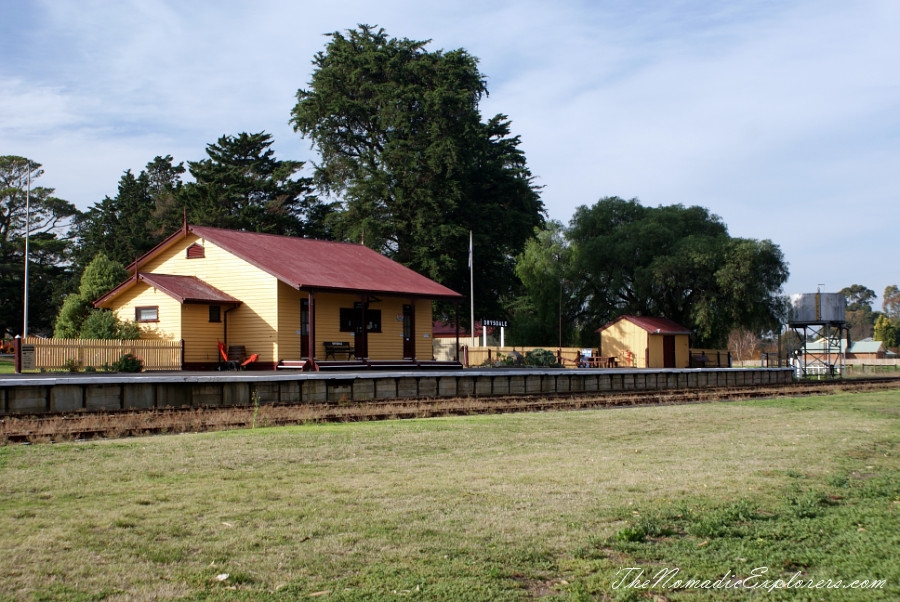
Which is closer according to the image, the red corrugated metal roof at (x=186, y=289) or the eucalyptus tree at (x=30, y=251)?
the red corrugated metal roof at (x=186, y=289)

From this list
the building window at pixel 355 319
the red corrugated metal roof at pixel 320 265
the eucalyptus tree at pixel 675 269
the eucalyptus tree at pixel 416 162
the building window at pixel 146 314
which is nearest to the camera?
the building window at pixel 146 314

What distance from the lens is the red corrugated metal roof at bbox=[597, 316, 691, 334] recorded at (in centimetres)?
4316

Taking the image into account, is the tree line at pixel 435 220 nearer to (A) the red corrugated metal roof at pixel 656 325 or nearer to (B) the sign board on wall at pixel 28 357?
(A) the red corrugated metal roof at pixel 656 325

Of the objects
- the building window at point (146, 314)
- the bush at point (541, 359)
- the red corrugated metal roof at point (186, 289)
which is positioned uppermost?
the red corrugated metal roof at point (186, 289)

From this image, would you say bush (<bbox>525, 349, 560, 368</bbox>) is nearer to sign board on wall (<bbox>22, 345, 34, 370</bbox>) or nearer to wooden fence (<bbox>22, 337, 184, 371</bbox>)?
wooden fence (<bbox>22, 337, 184, 371</bbox>)

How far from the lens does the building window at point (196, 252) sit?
32188 mm

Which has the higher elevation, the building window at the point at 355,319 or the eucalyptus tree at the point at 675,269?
the eucalyptus tree at the point at 675,269

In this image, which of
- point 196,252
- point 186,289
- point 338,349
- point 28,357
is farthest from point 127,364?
point 338,349

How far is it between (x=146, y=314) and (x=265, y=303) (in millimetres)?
4297

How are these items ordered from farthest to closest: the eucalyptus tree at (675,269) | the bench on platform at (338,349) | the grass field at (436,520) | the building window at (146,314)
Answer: the eucalyptus tree at (675,269)
the bench on platform at (338,349)
the building window at (146,314)
the grass field at (436,520)

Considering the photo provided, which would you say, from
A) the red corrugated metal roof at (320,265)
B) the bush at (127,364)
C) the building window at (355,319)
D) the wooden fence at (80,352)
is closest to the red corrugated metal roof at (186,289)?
the red corrugated metal roof at (320,265)

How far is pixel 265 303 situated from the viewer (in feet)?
98.4

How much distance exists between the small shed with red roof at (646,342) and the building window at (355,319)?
630 inches

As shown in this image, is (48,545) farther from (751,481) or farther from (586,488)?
(751,481)
